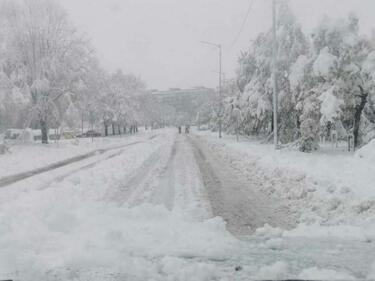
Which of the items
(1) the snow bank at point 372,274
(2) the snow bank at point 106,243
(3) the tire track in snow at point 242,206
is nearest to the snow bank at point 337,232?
(3) the tire track in snow at point 242,206

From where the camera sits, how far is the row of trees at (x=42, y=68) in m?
36.5

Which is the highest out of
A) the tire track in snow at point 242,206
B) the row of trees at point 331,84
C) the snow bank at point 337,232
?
the row of trees at point 331,84

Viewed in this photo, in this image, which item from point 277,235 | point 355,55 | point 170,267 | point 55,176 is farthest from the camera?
point 355,55

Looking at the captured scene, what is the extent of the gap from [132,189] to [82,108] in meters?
28.7

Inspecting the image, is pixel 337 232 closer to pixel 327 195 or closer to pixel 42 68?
pixel 327 195

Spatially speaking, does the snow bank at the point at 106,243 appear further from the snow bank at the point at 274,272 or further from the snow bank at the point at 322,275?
the snow bank at the point at 322,275

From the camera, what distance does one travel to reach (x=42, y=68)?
37.4 metres

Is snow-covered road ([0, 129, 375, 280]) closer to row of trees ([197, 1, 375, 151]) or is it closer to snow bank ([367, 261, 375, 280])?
snow bank ([367, 261, 375, 280])

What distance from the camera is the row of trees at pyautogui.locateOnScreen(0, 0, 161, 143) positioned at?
120 feet

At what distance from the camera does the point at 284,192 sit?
1173 cm

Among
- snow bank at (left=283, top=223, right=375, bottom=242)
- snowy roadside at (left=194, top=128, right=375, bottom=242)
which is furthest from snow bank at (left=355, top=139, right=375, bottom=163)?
snow bank at (left=283, top=223, right=375, bottom=242)

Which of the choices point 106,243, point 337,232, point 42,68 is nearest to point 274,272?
point 106,243

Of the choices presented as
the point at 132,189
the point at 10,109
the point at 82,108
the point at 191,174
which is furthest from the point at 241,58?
the point at 132,189

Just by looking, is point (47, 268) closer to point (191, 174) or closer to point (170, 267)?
point (170, 267)
